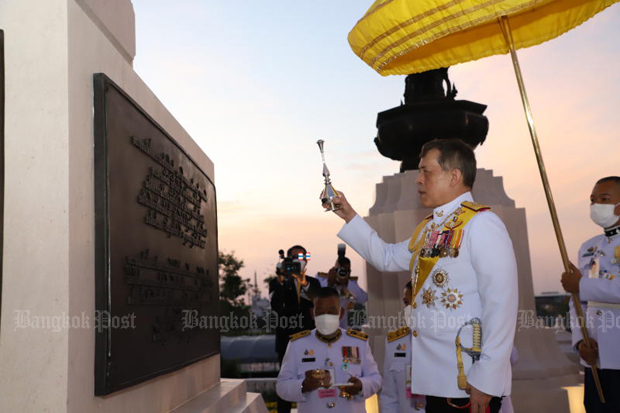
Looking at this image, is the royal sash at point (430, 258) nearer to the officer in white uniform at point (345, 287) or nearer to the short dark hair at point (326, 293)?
the short dark hair at point (326, 293)

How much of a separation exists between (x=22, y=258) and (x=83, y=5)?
1440 millimetres

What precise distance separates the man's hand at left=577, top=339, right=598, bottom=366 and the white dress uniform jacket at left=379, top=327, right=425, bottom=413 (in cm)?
140

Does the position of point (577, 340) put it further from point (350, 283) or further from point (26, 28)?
point (26, 28)

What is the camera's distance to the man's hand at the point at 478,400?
280 cm

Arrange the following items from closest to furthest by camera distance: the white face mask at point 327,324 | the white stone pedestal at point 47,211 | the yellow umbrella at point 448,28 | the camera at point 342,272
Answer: the white stone pedestal at point 47,211 < the yellow umbrella at point 448,28 < the white face mask at point 327,324 < the camera at point 342,272

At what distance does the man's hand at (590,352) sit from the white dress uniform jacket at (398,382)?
140cm

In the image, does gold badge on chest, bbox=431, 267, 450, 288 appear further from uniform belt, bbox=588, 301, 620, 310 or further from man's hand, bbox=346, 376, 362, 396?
uniform belt, bbox=588, 301, 620, 310

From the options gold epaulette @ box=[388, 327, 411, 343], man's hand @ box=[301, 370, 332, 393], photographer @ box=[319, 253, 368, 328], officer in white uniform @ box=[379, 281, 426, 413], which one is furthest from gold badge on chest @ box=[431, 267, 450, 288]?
photographer @ box=[319, 253, 368, 328]

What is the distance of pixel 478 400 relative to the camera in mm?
2809

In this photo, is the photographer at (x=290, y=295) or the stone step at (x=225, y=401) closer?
the stone step at (x=225, y=401)

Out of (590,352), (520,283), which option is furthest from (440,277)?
(520,283)

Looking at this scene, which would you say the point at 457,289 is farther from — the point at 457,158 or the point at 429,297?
the point at 457,158

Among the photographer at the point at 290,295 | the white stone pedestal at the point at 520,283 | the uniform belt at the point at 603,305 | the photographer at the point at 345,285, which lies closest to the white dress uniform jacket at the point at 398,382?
the uniform belt at the point at 603,305

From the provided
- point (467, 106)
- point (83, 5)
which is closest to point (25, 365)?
point (83, 5)
